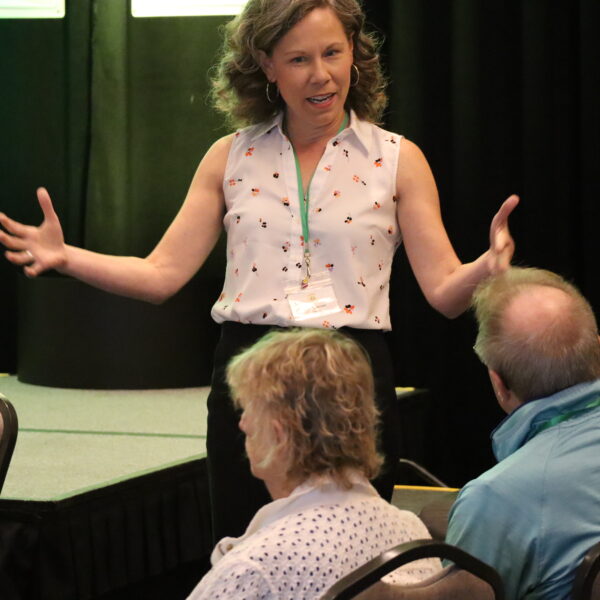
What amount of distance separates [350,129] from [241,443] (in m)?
0.62

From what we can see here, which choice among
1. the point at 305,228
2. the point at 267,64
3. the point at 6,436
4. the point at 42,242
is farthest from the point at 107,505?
the point at 267,64

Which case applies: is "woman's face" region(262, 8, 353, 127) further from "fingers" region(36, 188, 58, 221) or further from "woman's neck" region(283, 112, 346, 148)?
"fingers" region(36, 188, 58, 221)

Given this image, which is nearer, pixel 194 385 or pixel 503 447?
pixel 503 447

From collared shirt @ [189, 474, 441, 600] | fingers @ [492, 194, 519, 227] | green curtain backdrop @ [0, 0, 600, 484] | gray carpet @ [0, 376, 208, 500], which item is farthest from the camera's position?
green curtain backdrop @ [0, 0, 600, 484]

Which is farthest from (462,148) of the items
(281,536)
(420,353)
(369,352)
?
(281,536)

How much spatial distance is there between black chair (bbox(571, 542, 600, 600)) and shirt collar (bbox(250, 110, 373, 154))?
100cm

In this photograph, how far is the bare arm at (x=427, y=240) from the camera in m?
2.14

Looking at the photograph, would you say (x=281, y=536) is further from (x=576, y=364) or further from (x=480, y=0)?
(x=480, y=0)

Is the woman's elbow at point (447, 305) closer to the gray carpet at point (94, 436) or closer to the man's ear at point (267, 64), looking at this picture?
the man's ear at point (267, 64)

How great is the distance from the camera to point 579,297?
67.2 inches

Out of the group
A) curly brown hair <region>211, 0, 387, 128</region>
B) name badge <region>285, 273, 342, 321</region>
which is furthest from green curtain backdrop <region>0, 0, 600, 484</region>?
name badge <region>285, 273, 342, 321</region>

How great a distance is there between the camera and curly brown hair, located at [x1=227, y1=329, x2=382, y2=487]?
5.00ft

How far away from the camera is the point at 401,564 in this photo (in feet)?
4.37

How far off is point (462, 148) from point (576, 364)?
2901 millimetres
